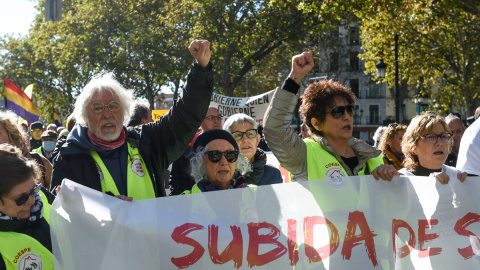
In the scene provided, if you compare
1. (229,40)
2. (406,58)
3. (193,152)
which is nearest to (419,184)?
(193,152)

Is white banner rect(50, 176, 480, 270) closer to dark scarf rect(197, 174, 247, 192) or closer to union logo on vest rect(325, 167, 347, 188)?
union logo on vest rect(325, 167, 347, 188)

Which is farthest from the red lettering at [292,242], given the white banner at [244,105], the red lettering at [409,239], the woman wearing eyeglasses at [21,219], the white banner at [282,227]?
the white banner at [244,105]

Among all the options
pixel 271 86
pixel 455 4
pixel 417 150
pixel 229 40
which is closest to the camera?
pixel 417 150

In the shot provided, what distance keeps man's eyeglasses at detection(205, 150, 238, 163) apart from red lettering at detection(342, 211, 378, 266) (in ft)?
2.34

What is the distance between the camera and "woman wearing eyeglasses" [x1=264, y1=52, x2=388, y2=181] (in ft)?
11.8

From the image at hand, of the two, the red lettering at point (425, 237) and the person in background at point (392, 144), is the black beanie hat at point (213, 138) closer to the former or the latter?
the red lettering at point (425, 237)

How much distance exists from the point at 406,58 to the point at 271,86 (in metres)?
16.7

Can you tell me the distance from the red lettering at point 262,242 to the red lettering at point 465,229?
3.86ft

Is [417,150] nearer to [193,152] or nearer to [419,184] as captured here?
[419,184]

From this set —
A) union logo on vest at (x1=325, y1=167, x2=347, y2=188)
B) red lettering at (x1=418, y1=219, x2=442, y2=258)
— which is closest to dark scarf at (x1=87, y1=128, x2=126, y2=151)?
union logo on vest at (x1=325, y1=167, x2=347, y2=188)

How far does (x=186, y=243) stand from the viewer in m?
3.33

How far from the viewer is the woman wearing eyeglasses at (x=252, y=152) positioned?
4.83 metres

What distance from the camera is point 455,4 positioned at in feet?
50.1

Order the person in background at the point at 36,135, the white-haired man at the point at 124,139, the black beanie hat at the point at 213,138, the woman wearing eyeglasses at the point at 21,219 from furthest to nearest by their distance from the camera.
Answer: the person in background at the point at 36,135 < the black beanie hat at the point at 213,138 < the white-haired man at the point at 124,139 < the woman wearing eyeglasses at the point at 21,219
